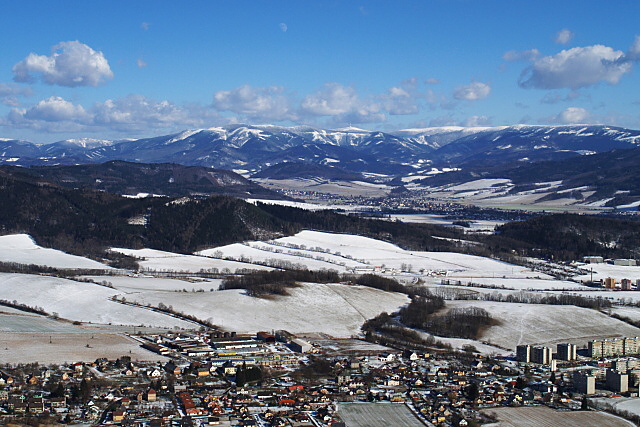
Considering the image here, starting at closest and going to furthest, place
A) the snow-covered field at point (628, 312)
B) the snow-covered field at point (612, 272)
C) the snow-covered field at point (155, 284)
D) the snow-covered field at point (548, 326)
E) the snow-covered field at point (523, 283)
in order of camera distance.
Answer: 1. the snow-covered field at point (548, 326)
2. the snow-covered field at point (628, 312)
3. the snow-covered field at point (155, 284)
4. the snow-covered field at point (523, 283)
5. the snow-covered field at point (612, 272)

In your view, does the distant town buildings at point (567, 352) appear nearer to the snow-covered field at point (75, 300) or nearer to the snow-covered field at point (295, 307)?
the snow-covered field at point (295, 307)

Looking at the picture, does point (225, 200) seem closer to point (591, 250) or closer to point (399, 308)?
point (591, 250)

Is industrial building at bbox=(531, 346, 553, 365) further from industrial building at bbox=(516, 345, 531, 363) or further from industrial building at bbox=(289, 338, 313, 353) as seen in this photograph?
industrial building at bbox=(289, 338, 313, 353)

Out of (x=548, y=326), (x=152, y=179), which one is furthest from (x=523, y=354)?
(x=152, y=179)

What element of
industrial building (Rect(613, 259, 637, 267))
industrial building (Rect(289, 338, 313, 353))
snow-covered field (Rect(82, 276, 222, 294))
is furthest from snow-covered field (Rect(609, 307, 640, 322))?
industrial building (Rect(613, 259, 637, 267))

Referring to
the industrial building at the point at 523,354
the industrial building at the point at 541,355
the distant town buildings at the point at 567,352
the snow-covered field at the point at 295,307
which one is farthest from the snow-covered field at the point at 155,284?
the distant town buildings at the point at 567,352

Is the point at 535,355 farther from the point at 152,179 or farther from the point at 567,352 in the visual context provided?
the point at 152,179
